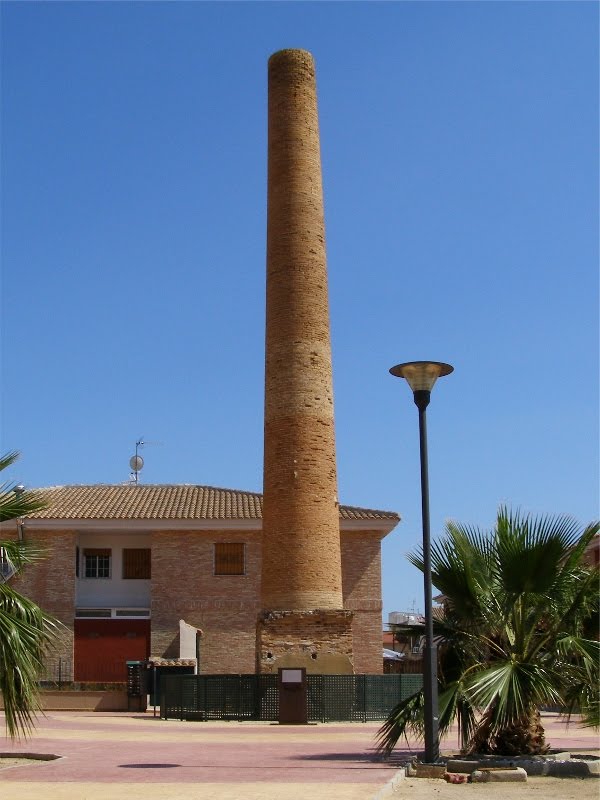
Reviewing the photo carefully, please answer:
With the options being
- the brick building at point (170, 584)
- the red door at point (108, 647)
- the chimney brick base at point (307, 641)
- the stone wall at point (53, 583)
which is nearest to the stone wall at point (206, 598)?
the brick building at point (170, 584)

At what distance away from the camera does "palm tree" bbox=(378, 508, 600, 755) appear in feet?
Answer: 45.8

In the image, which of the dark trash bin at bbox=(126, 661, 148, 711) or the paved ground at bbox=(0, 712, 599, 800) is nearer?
the paved ground at bbox=(0, 712, 599, 800)

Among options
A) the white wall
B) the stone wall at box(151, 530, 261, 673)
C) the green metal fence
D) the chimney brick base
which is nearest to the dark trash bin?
the green metal fence

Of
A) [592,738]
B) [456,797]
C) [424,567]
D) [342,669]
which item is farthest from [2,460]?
[342,669]

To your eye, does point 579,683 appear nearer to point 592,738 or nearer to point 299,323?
point 592,738

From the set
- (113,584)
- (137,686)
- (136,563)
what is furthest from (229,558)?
(137,686)

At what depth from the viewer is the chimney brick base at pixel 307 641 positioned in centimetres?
2762

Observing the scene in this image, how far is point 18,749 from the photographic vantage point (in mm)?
17781

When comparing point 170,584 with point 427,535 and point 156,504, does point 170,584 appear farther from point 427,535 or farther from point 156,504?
point 427,535

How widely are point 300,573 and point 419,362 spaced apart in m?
13.7

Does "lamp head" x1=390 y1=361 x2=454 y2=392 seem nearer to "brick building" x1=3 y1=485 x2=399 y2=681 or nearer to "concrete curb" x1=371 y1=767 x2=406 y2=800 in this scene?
"concrete curb" x1=371 y1=767 x2=406 y2=800

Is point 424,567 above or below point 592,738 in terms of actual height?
above

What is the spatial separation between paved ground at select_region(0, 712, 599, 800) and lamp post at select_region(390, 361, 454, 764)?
79cm

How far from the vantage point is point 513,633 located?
48.0ft
